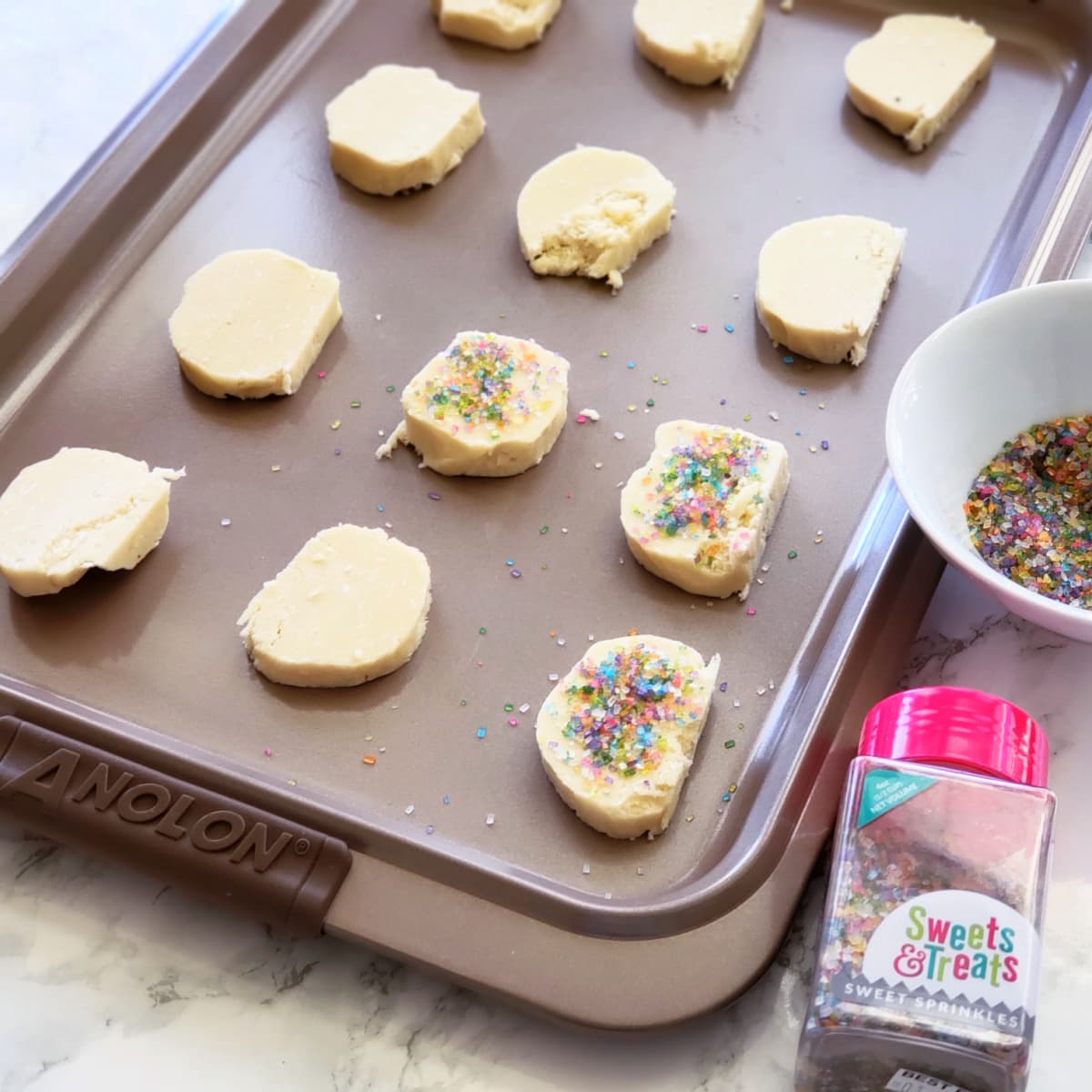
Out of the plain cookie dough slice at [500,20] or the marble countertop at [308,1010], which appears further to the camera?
the plain cookie dough slice at [500,20]

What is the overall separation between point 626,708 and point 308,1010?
0.44 metres

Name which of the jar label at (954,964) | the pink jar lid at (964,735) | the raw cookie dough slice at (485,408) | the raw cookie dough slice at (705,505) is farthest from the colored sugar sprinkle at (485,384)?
the jar label at (954,964)

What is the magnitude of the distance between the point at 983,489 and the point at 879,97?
2.64 ft

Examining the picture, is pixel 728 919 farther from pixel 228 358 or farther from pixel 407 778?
pixel 228 358

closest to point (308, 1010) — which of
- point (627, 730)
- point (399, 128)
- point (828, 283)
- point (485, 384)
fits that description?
point (627, 730)

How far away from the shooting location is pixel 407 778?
1433mm

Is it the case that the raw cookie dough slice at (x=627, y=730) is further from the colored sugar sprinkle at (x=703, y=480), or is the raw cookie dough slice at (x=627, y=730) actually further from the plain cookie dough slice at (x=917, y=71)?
the plain cookie dough slice at (x=917, y=71)

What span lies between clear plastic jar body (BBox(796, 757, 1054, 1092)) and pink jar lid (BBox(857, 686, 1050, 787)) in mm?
16

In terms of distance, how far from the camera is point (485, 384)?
67.0 inches

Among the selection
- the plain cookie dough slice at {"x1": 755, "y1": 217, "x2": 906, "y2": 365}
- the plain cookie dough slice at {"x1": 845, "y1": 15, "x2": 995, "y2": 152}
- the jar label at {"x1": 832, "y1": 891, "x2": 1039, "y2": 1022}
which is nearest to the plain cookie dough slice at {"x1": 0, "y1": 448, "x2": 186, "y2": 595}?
the plain cookie dough slice at {"x1": 755, "y1": 217, "x2": 906, "y2": 365}

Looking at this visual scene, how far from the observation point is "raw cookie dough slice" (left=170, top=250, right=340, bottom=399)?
1.75m

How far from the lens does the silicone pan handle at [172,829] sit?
1287 millimetres

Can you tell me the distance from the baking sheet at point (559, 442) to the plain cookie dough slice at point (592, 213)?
31 millimetres

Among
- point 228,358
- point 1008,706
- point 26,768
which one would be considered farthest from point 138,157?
point 1008,706
